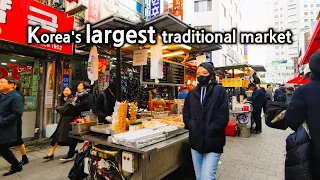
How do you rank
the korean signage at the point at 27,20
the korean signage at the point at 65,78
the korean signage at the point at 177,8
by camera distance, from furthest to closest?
the korean signage at the point at 177,8
the korean signage at the point at 65,78
the korean signage at the point at 27,20

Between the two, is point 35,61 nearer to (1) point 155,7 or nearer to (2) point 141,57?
(2) point 141,57

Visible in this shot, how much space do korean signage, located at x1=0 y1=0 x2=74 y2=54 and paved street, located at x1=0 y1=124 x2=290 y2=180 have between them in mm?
3467

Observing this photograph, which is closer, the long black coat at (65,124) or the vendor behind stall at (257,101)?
the long black coat at (65,124)

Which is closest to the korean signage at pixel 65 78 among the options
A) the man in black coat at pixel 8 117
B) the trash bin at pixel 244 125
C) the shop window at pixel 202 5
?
the man in black coat at pixel 8 117

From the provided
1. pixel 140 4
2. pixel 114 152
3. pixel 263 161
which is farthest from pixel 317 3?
pixel 114 152

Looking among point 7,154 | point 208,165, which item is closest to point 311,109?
point 208,165

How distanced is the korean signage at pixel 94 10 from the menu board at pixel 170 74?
452 centimetres

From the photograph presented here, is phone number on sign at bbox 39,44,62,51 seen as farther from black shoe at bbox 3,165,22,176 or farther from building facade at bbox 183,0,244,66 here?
building facade at bbox 183,0,244,66

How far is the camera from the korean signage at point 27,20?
215 inches

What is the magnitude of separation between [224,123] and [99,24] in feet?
9.27

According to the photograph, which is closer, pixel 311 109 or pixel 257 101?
pixel 311 109

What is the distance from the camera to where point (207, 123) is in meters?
2.73

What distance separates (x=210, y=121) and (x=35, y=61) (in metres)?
7.35

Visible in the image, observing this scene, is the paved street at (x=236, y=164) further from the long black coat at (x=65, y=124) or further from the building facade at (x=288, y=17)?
the building facade at (x=288, y=17)
